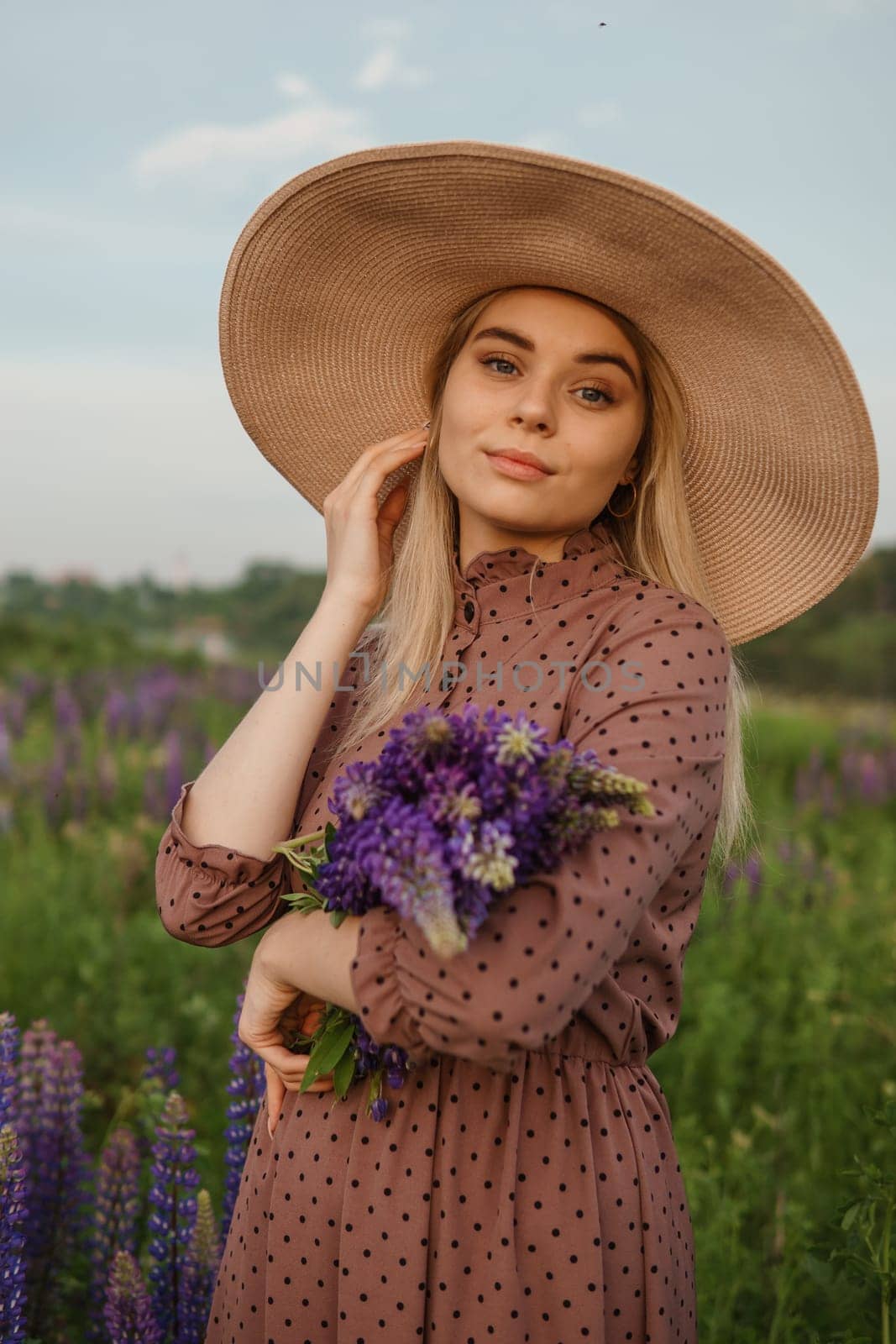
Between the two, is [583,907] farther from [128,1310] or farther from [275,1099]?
[128,1310]

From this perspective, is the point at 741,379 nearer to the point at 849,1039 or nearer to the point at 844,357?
the point at 844,357

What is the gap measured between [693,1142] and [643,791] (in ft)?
7.69

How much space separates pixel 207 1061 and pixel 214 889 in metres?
2.34

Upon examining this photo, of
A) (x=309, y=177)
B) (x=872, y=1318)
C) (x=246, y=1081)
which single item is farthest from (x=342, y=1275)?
(x=309, y=177)

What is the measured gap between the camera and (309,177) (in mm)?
2064

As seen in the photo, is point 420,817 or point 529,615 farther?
point 529,615

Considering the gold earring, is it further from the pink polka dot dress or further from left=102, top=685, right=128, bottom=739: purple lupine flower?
left=102, top=685, right=128, bottom=739: purple lupine flower

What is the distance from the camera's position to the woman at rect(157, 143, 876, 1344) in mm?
1645

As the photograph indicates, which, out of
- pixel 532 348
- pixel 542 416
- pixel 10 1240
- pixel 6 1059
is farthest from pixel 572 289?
pixel 10 1240

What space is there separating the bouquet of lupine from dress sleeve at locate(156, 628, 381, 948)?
0.39m

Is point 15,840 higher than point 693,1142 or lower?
lower

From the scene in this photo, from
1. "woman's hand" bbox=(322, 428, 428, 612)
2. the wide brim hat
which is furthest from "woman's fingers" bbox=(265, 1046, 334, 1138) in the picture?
the wide brim hat

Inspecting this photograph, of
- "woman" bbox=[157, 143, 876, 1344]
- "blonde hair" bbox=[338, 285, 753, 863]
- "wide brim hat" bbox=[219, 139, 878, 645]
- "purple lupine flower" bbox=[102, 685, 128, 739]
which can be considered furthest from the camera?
"purple lupine flower" bbox=[102, 685, 128, 739]

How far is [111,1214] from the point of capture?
8.70ft
